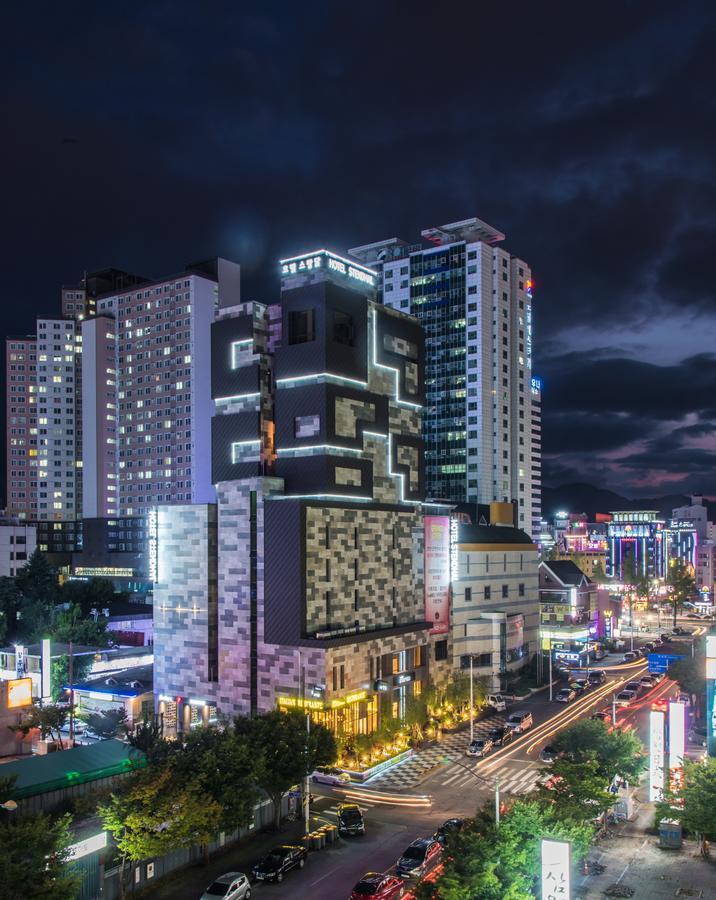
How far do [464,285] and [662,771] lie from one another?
126 metres

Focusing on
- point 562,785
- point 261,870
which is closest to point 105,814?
point 261,870

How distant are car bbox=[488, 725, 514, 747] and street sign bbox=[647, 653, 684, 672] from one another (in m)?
37.5

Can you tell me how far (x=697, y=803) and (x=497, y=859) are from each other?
19.2 metres

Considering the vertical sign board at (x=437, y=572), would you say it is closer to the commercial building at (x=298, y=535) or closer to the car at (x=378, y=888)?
the commercial building at (x=298, y=535)

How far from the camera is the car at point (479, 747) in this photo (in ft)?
261

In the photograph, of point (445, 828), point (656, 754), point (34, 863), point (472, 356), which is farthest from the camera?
point (472, 356)

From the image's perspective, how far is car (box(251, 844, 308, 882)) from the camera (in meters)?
49.2

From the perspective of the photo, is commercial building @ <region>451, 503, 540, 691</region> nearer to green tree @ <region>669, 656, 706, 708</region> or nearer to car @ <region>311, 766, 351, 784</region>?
green tree @ <region>669, 656, 706, 708</region>

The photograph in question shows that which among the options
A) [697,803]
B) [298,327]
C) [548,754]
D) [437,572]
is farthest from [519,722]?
[298,327]

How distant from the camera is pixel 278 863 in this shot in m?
49.7

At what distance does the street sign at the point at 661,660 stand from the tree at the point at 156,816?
84048 millimetres

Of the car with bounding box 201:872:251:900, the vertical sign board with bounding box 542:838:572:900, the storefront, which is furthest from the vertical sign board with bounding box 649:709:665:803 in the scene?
the car with bounding box 201:872:251:900

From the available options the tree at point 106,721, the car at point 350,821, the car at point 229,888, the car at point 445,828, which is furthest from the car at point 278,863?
the tree at point 106,721

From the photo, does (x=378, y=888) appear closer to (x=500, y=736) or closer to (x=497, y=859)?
(x=497, y=859)
